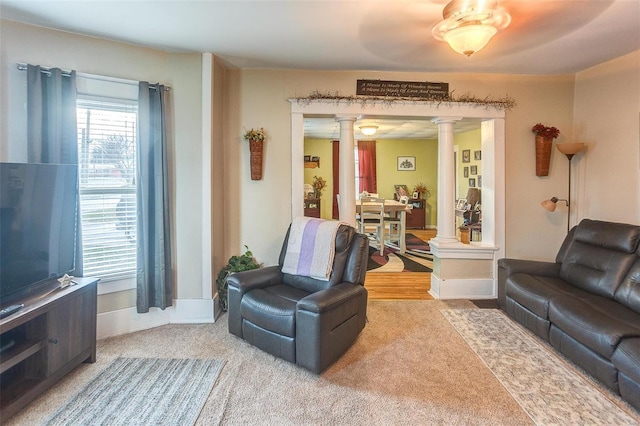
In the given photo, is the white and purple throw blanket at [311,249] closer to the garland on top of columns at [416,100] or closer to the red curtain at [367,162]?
the garland on top of columns at [416,100]

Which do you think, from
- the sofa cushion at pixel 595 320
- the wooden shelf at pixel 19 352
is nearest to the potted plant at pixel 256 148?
the wooden shelf at pixel 19 352

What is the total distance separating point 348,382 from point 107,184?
2536 mm

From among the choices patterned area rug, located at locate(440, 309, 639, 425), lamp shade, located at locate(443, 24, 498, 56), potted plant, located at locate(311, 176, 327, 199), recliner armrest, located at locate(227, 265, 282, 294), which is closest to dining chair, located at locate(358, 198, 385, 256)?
potted plant, located at locate(311, 176, 327, 199)

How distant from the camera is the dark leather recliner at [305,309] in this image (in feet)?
7.15

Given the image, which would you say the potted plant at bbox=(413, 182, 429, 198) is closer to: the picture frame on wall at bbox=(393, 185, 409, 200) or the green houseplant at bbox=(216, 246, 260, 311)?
the picture frame on wall at bbox=(393, 185, 409, 200)

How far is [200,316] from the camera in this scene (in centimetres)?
311

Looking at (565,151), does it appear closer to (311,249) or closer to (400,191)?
(311,249)

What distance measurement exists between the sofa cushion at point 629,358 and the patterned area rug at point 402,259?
9.51 ft

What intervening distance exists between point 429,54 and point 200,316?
10.9 ft

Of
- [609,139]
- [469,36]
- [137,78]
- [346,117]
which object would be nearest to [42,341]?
[137,78]

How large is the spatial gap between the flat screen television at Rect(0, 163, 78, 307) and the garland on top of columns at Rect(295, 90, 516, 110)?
89.3 inches

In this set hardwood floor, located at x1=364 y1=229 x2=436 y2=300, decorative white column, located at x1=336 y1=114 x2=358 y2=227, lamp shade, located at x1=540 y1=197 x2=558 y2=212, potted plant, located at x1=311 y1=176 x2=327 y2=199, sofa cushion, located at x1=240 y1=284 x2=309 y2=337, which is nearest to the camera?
sofa cushion, located at x1=240 y1=284 x2=309 y2=337

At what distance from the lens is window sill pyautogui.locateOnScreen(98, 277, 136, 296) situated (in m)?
2.76

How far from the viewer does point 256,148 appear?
3367 mm
